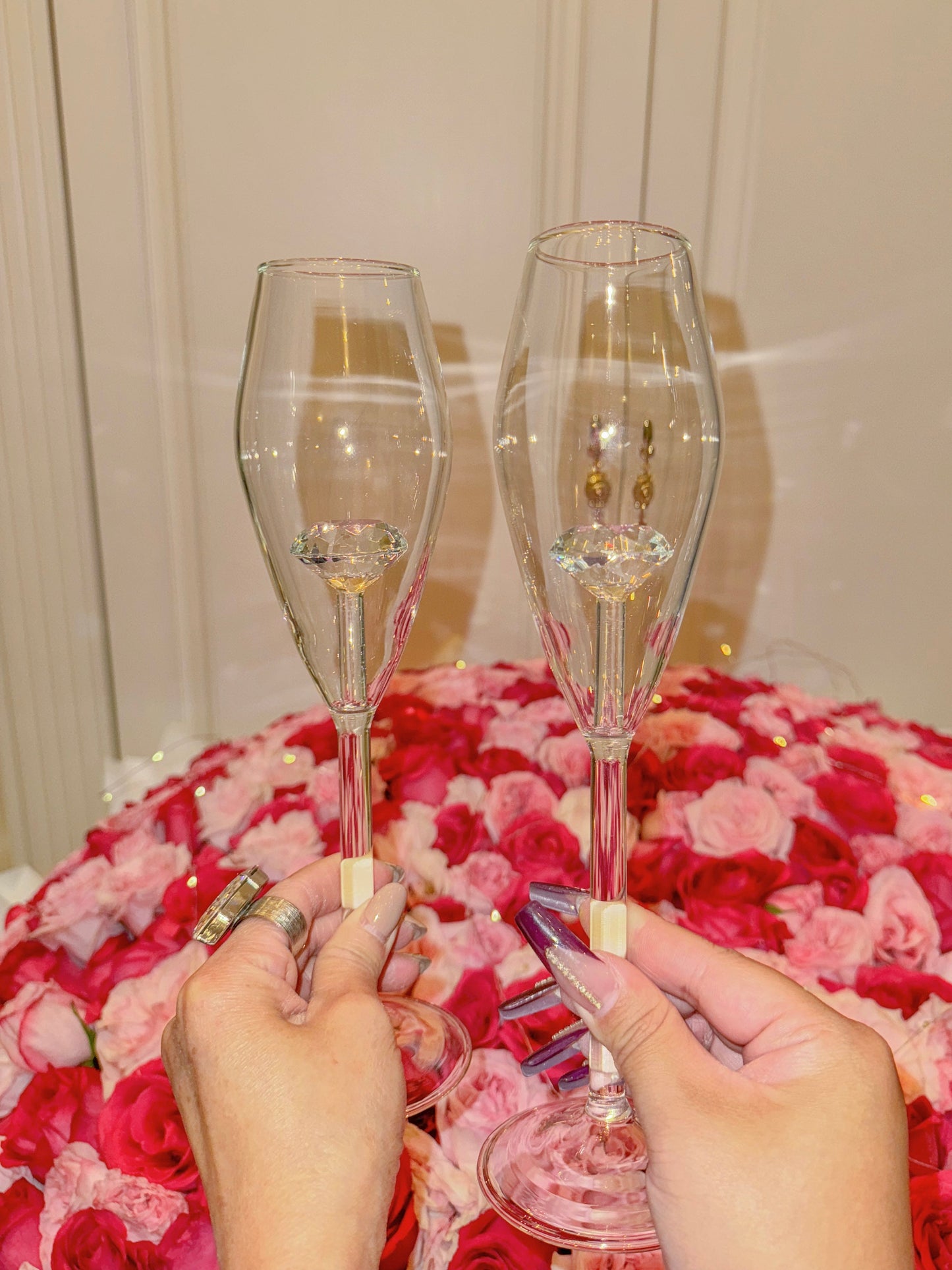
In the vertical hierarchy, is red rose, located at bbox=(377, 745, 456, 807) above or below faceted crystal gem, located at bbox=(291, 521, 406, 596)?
below

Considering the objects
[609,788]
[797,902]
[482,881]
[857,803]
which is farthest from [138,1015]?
[857,803]

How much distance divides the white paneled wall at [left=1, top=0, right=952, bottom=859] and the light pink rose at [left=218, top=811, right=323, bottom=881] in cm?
75

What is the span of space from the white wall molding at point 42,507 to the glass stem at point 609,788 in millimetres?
1251

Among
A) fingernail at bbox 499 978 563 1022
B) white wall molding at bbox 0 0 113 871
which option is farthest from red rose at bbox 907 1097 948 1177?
white wall molding at bbox 0 0 113 871

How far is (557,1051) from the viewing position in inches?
25.5

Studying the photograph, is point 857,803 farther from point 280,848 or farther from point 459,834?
point 280,848

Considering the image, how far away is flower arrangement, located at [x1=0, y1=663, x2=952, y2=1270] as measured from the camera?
24.1 inches

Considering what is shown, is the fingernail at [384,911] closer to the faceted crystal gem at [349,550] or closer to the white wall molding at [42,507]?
the faceted crystal gem at [349,550]

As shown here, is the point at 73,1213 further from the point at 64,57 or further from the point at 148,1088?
the point at 64,57

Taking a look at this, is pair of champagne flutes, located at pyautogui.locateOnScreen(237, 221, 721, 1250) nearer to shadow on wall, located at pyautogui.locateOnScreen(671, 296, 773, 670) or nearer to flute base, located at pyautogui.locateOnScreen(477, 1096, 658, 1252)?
flute base, located at pyautogui.locateOnScreen(477, 1096, 658, 1252)

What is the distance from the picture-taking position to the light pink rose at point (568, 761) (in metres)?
0.95

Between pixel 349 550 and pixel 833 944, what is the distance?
0.47 meters

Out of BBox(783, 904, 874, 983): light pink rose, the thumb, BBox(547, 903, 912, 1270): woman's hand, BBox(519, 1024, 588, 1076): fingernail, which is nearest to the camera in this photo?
BBox(547, 903, 912, 1270): woman's hand

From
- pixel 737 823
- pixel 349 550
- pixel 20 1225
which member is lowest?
pixel 20 1225
